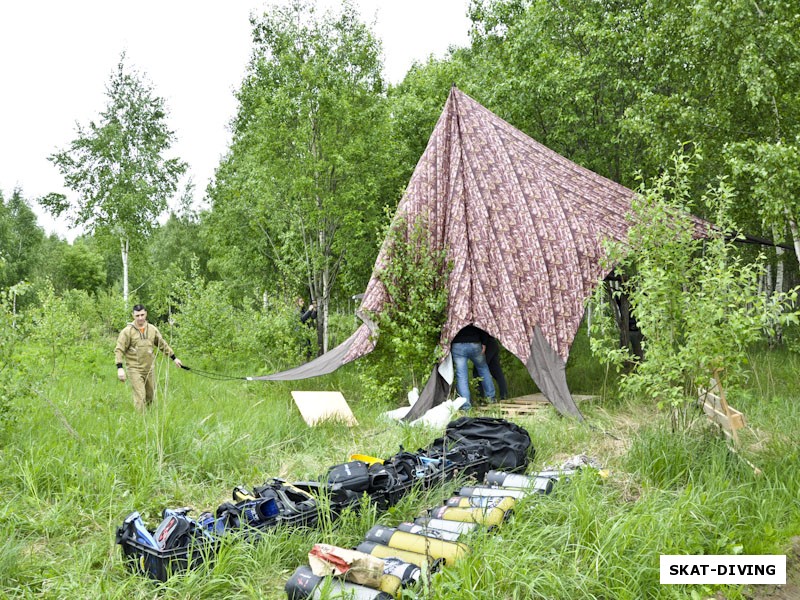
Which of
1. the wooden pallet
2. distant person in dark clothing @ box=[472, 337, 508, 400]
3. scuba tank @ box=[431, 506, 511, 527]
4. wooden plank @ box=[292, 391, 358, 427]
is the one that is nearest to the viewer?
scuba tank @ box=[431, 506, 511, 527]

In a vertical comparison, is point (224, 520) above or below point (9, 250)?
below

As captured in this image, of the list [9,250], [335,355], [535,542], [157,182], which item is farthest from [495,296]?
[9,250]

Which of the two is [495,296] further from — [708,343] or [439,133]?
[708,343]

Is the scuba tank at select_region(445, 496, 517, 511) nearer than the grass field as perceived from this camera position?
No

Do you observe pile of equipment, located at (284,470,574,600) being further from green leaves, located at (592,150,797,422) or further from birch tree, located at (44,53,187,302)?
birch tree, located at (44,53,187,302)

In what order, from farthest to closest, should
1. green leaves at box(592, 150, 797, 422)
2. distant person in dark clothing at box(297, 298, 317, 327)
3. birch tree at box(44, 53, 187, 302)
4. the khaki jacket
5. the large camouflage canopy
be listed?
birch tree at box(44, 53, 187, 302), distant person in dark clothing at box(297, 298, 317, 327), the large camouflage canopy, the khaki jacket, green leaves at box(592, 150, 797, 422)

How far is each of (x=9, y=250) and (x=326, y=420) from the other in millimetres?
26936

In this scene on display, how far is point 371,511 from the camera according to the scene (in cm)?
391

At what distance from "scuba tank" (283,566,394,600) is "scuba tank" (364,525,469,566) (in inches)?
14.3

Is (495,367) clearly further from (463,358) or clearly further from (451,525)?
(451,525)

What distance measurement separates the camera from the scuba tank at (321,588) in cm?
293

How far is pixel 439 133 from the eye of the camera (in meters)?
8.39

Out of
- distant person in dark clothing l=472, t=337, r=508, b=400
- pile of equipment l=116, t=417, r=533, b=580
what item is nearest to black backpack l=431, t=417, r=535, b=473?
pile of equipment l=116, t=417, r=533, b=580

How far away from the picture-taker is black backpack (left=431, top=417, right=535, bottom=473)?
16.3 ft
